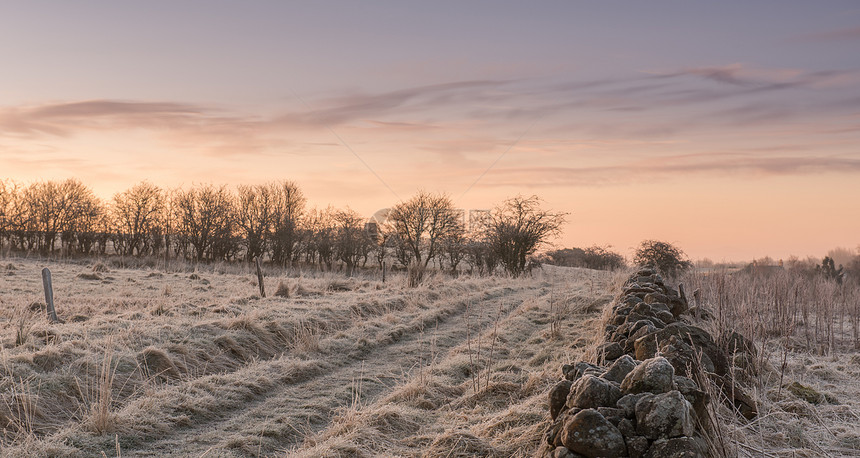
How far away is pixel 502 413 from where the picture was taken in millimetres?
5840

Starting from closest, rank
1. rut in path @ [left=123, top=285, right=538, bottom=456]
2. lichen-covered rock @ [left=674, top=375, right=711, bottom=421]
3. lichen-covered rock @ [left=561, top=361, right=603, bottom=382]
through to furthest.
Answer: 1. lichen-covered rock @ [left=674, top=375, right=711, bottom=421]
2. lichen-covered rock @ [left=561, top=361, right=603, bottom=382]
3. rut in path @ [left=123, top=285, right=538, bottom=456]

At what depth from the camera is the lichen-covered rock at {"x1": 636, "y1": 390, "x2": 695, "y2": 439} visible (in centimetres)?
338

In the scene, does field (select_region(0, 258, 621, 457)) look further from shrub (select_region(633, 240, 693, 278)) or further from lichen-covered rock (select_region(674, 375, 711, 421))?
shrub (select_region(633, 240, 693, 278))

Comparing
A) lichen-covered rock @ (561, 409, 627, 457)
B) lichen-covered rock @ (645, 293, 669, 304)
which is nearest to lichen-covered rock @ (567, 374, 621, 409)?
lichen-covered rock @ (561, 409, 627, 457)

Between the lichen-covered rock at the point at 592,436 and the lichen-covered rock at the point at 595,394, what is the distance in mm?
235

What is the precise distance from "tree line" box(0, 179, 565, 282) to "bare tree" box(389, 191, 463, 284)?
7 centimetres

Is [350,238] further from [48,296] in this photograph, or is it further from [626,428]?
[626,428]

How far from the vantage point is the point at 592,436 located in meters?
3.51

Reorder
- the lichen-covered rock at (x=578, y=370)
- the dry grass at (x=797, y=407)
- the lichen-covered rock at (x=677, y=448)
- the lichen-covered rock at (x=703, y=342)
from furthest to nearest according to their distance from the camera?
1. the lichen-covered rock at (x=703, y=342)
2. the lichen-covered rock at (x=578, y=370)
3. the dry grass at (x=797, y=407)
4. the lichen-covered rock at (x=677, y=448)

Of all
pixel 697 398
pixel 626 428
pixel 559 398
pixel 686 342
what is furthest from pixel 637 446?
pixel 686 342

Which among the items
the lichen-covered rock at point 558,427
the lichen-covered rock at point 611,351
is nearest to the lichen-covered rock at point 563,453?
the lichen-covered rock at point 558,427

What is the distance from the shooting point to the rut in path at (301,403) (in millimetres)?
5977

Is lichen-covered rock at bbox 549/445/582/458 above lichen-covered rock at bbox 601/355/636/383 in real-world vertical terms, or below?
below

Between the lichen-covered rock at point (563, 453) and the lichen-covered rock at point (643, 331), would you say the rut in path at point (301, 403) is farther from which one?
the lichen-covered rock at point (563, 453)
